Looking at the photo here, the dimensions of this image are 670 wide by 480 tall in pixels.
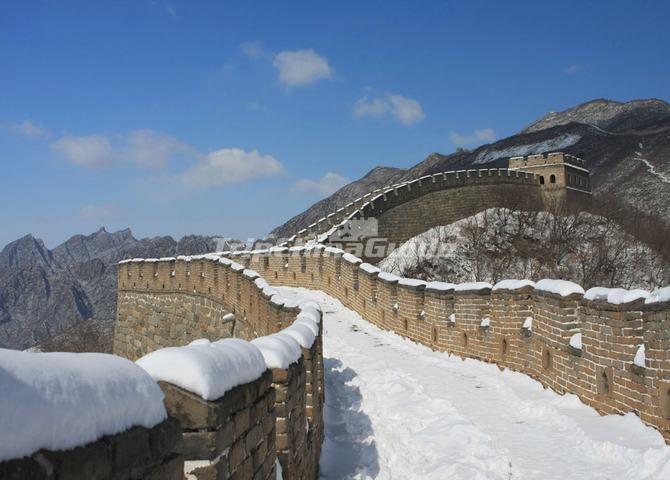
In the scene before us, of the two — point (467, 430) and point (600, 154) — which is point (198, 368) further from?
point (600, 154)

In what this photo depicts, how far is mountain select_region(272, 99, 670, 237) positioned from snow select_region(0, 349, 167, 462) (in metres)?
45.5

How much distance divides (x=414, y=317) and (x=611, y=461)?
24.6 ft

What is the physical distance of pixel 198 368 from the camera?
107 inches

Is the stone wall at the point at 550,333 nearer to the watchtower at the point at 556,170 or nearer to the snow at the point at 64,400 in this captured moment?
the snow at the point at 64,400

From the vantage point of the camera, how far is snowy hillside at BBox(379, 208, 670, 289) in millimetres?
29609

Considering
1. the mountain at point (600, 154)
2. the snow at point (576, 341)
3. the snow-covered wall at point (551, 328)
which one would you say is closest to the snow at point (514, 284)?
the snow-covered wall at point (551, 328)

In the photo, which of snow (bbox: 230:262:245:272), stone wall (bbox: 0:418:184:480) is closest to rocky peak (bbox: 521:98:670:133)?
snow (bbox: 230:262:245:272)

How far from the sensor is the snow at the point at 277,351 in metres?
4.43

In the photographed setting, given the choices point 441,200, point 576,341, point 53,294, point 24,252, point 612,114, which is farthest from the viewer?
point 24,252

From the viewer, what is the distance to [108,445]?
182cm

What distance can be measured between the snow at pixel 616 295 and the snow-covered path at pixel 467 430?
1287 mm

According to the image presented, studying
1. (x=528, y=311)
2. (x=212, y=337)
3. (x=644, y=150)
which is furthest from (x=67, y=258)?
(x=528, y=311)

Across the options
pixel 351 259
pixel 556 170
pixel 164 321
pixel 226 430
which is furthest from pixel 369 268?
pixel 556 170

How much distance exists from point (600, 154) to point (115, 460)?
261 ft
